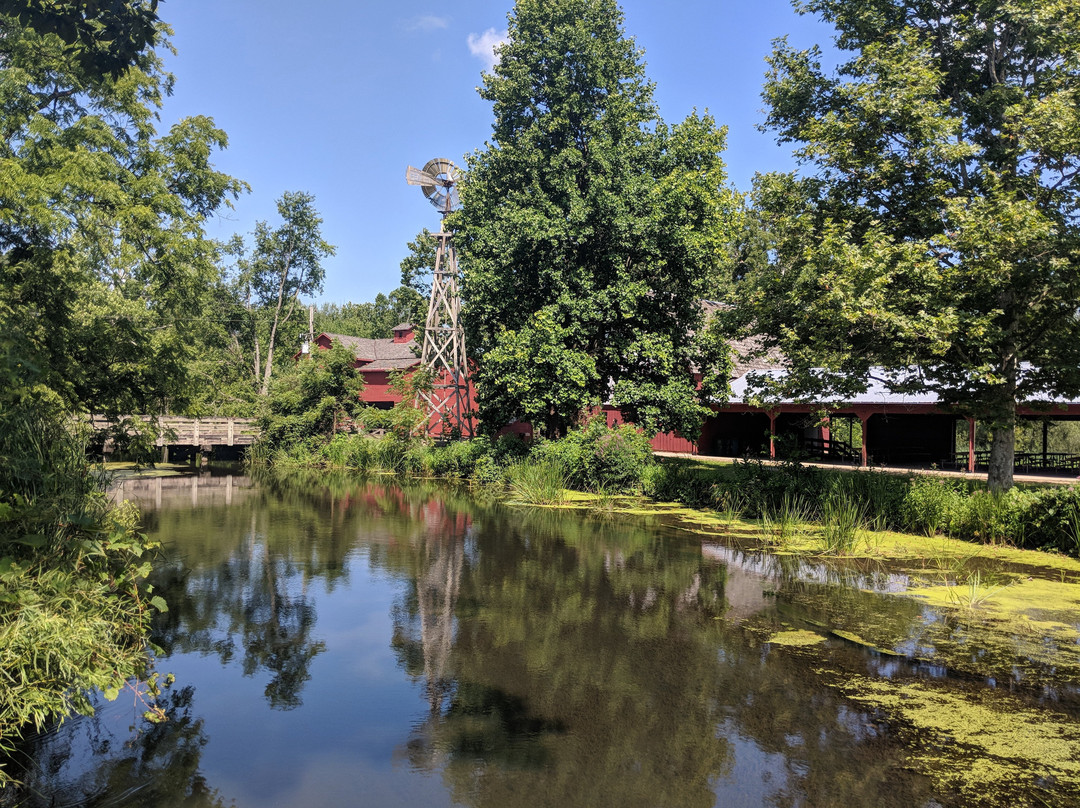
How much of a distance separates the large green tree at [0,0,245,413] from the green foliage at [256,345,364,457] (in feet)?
23.9

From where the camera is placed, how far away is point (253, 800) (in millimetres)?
4750

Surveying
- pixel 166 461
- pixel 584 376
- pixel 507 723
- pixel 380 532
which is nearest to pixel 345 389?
pixel 166 461

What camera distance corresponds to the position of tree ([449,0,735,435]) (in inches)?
840

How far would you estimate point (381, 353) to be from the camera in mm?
51188

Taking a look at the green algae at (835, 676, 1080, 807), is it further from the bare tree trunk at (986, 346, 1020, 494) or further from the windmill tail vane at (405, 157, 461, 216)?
the windmill tail vane at (405, 157, 461, 216)

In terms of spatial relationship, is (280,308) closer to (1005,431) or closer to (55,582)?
(1005,431)

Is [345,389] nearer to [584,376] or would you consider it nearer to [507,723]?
[584,376]

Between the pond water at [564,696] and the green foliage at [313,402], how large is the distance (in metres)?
20.8

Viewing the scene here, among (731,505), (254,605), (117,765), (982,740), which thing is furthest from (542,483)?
(117,765)

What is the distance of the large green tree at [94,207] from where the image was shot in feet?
22.0

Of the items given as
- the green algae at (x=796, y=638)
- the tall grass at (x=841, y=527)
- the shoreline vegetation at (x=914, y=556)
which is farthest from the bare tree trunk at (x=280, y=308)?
the green algae at (x=796, y=638)

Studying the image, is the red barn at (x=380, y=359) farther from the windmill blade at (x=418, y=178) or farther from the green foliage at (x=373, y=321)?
the windmill blade at (x=418, y=178)

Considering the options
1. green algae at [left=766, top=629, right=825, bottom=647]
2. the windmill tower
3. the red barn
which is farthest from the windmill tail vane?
green algae at [left=766, top=629, right=825, bottom=647]

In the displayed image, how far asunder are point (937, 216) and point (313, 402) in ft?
89.0
